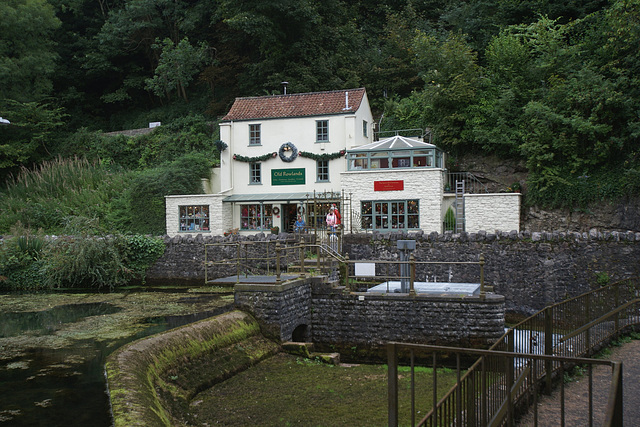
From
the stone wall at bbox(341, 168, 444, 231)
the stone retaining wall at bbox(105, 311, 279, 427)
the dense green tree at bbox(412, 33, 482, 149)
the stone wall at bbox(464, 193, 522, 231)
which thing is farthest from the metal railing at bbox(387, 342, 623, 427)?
the dense green tree at bbox(412, 33, 482, 149)

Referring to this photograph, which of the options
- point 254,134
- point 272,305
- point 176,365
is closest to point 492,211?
point 254,134

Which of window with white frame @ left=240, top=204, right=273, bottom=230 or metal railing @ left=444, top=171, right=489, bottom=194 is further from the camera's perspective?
window with white frame @ left=240, top=204, right=273, bottom=230

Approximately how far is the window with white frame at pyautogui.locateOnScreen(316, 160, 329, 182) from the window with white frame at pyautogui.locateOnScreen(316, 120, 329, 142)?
1162 millimetres

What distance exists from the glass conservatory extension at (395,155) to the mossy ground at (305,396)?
14.4 metres

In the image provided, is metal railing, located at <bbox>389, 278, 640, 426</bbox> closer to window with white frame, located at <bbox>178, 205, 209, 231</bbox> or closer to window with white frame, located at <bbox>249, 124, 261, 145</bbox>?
window with white frame, located at <bbox>178, 205, 209, 231</bbox>

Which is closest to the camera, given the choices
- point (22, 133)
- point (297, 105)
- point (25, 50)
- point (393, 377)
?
point (393, 377)

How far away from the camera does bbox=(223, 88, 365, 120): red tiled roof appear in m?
28.8

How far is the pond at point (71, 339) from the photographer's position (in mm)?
7316

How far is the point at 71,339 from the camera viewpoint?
1148cm

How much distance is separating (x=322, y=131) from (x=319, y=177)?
2445 millimetres

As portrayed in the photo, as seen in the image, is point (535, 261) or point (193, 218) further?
point (193, 218)

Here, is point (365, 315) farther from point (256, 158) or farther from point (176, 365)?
point (256, 158)

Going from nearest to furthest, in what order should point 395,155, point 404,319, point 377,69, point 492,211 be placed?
point 404,319 → point 492,211 → point 395,155 → point 377,69

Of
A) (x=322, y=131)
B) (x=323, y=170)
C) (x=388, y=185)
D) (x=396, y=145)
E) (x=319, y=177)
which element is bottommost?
(x=388, y=185)
